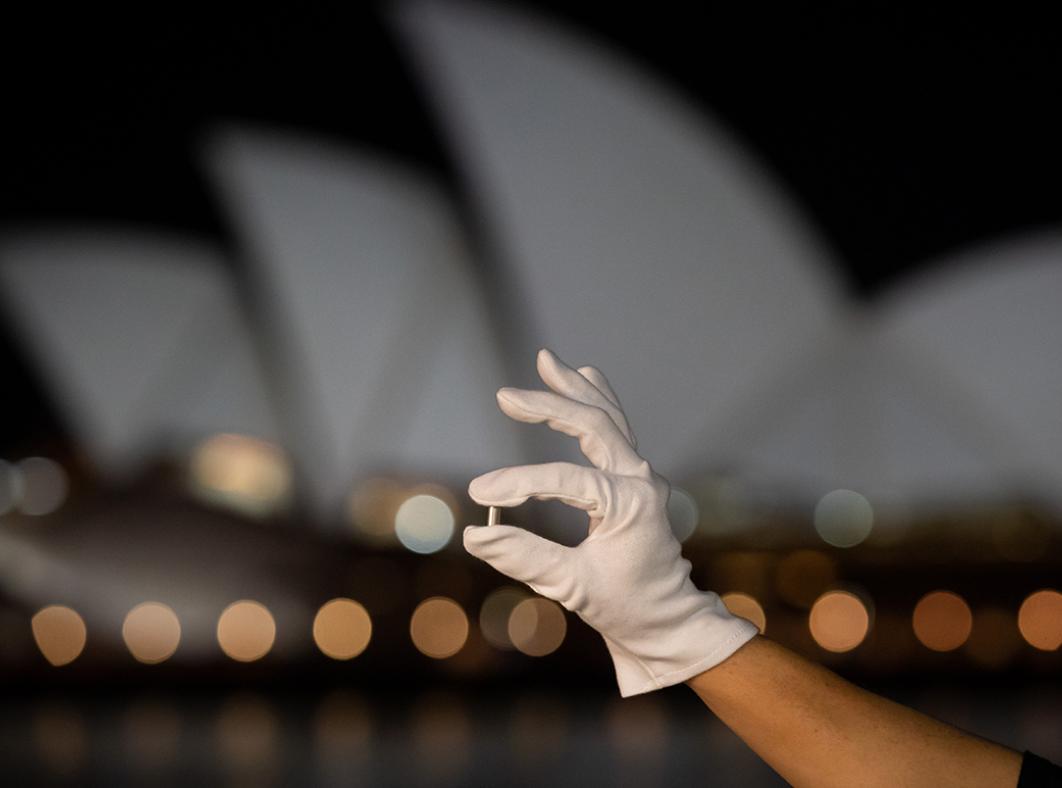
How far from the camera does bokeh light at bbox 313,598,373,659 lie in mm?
15203

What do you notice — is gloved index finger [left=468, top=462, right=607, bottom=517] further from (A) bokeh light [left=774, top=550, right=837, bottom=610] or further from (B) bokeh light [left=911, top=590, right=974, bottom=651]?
(A) bokeh light [left=774, top=550, right=837, bottom=610]

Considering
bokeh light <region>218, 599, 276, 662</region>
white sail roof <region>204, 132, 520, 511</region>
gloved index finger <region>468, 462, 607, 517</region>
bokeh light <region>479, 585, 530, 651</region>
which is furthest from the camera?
white sail roof <region>204, 132, 520, 511</region>

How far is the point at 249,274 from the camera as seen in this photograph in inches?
786

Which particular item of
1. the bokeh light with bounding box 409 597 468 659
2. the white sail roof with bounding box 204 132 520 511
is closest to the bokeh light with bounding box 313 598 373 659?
the bokeh light with bounding box 409 597 468 659

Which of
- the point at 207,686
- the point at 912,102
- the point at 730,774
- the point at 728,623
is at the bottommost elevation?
the point at 728,623

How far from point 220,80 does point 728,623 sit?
57.1 ft

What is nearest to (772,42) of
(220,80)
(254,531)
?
(220,80)

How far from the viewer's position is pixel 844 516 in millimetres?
18438

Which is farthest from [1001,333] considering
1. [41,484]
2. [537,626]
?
[41,484]

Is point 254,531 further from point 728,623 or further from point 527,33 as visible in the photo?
point 728,623

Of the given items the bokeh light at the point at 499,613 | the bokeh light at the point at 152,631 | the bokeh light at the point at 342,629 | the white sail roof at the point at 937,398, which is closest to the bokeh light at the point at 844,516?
the white sail roof at the point at 937,398

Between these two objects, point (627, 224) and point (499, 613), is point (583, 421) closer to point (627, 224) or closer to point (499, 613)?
point (499, 613)

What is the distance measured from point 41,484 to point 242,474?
3.04 m

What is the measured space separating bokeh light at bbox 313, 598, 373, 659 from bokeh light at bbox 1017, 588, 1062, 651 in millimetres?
7215
